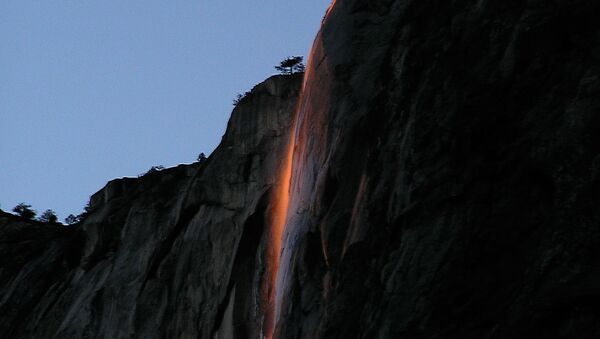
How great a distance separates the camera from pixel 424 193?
18.8 m

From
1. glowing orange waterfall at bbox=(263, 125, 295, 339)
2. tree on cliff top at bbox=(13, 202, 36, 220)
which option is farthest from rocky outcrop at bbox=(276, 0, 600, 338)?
tree on cliff top at bbox=(13, 202, 36, 220)

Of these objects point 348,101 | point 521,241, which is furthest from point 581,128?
point 348,101

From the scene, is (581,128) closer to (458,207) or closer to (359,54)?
(458,207)

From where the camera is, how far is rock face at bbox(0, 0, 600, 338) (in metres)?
16.3

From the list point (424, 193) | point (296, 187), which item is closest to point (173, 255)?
point (296, 187)

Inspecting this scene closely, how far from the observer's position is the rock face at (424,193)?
53.4ft

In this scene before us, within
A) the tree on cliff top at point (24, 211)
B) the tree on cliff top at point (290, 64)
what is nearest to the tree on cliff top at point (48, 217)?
the tree on cliff top at point (24, 211)

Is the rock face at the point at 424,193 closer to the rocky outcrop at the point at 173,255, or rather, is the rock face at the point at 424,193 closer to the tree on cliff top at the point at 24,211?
the rocky outcrop at the point at 173,255

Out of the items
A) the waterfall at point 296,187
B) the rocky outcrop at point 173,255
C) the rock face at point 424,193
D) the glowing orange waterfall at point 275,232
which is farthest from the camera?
the rocky outcrop at point 173,255

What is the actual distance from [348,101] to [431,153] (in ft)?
13.6

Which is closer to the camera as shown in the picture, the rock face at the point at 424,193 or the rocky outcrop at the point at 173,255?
the rock face at the point at 424,193

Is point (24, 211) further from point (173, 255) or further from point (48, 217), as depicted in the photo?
point (173, 255)

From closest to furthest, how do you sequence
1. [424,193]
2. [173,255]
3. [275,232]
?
[424,193], [275,232], [173,255]

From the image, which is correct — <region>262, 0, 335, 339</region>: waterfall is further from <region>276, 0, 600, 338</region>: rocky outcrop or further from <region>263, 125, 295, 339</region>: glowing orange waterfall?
<region>276, 0, 600, 338</region>: rocky outcrop
